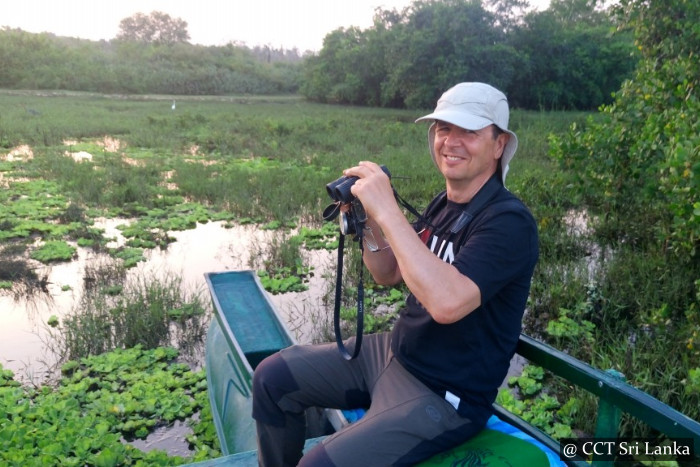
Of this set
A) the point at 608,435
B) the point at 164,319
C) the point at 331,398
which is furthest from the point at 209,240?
the point at 608,435

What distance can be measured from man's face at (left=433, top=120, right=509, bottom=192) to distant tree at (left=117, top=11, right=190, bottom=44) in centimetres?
6609

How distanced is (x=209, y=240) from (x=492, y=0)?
21.4 metres

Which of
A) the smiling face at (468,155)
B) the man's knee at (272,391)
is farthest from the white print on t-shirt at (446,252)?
the man's knee at (272,391)

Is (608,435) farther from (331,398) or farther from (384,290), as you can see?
(384,290)

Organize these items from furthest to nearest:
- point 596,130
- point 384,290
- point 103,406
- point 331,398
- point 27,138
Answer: point 27,138
point 596,130
point 384,290
point 103,406
point 331,398

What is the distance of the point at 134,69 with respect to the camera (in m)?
38.1

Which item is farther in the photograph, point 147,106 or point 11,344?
point 147,106

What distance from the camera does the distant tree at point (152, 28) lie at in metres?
62.6

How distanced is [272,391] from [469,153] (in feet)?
3.63

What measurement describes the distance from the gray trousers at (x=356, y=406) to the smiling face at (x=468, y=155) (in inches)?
26.2

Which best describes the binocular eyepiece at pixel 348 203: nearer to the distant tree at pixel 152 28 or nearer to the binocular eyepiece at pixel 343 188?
the binocular eyepiece at pixel 343 188

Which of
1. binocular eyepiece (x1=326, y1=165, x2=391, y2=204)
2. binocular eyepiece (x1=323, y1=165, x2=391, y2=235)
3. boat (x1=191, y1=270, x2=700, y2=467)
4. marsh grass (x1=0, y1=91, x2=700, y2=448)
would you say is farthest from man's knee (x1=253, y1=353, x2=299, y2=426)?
marsh grass (x1=0, y1=91, x2=700, y2=448)

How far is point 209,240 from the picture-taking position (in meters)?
6.95

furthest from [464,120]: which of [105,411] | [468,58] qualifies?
[468,58]
